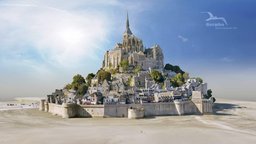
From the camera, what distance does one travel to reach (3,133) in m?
42.1

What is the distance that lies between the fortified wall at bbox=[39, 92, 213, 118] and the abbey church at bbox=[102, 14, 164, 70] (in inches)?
1663

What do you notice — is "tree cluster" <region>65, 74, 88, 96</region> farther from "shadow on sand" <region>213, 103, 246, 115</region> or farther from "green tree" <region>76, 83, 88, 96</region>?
"shadow on sand" <region>213, 103, 246, 115</region>

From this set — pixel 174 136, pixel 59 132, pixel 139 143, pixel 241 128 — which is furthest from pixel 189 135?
pixel 59 132

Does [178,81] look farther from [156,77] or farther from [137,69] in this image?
[137,69]

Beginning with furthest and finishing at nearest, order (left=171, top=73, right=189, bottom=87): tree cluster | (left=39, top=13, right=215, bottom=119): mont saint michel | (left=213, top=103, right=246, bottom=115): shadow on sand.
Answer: (left=171, top=73, right=189, bottom=87): tree cluster → (left=213, top=103, right=246, bottom=115): shadow on sand → (left=39, top=13, right=215, bottom=119): mont saint michel

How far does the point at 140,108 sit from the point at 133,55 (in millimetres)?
48322

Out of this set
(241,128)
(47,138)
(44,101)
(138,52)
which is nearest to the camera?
(47,138)

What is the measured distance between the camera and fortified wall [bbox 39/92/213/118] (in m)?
62.0

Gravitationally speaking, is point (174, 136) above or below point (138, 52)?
below

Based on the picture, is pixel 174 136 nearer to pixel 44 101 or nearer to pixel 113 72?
pixel 44 101

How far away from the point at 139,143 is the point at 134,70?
6916 cm

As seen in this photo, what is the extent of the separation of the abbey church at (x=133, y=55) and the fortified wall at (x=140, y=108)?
42240 millimetres

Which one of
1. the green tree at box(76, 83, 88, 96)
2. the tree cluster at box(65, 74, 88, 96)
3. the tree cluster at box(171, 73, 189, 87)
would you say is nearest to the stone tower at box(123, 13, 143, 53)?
the tree cluster at box(171, 73, 189, 87)

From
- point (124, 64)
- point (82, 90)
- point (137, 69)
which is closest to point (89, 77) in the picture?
point (124, 64)
